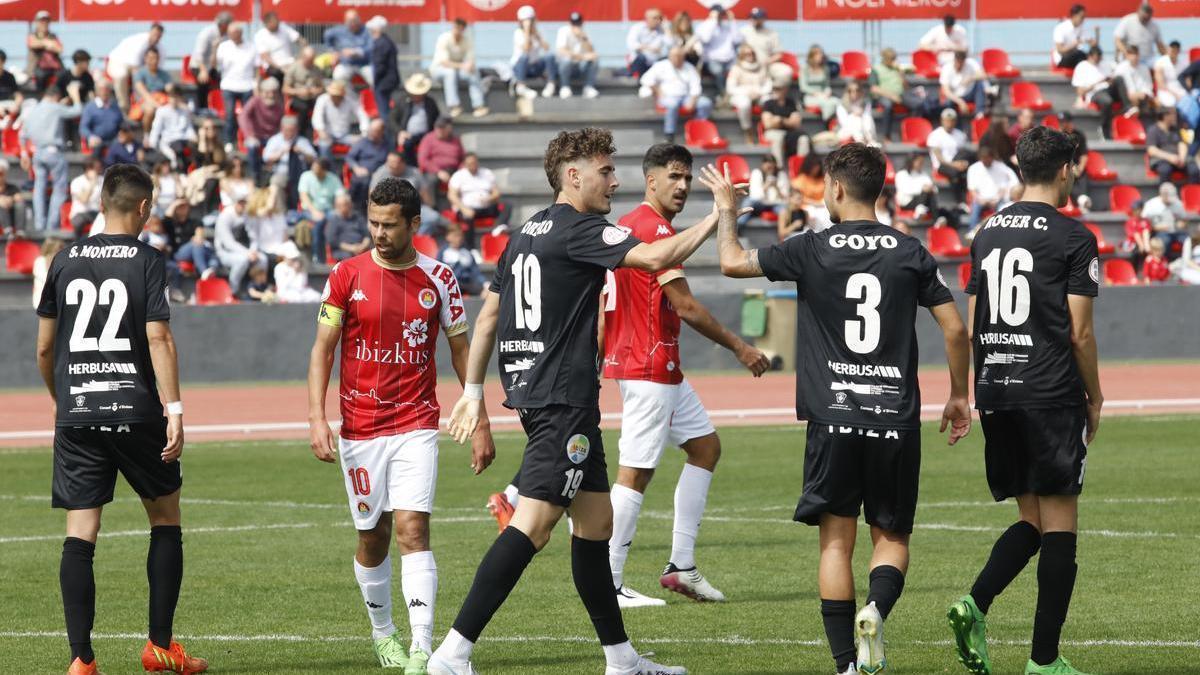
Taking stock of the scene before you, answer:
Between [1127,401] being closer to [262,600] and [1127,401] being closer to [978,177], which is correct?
[978,177]

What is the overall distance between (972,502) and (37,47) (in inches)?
775

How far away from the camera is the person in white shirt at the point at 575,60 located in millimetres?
31953

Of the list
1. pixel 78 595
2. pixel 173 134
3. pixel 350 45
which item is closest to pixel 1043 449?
pixel 78 595

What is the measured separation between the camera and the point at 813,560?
10.8m

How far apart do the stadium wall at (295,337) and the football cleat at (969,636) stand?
18.6 meters

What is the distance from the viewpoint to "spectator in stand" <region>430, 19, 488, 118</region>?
30609 millimetres

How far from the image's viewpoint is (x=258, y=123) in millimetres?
28594

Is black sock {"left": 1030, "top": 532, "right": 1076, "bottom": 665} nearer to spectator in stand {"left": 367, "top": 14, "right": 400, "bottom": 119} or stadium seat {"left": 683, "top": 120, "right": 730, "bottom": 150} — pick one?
spectator in stand {"left": 367, "top": 14, "right": 400, "bottom": 119}

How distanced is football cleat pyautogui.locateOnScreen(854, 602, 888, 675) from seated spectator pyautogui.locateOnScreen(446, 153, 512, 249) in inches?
878

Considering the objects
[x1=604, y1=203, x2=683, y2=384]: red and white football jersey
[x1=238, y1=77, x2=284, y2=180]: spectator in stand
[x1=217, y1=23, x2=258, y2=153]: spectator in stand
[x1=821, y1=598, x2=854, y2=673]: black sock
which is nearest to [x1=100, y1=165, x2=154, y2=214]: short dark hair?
[x1=604, y1=203, x2=683, y2=384]: red and white football jersey

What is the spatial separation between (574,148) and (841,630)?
2125 mm

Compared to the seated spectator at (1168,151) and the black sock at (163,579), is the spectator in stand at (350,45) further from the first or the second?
the black sock at (163,579)

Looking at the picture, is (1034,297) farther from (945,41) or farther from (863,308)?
(945,41)

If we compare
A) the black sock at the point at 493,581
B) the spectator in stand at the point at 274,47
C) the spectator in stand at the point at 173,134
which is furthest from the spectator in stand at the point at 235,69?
the black sock at the point at 493,581
